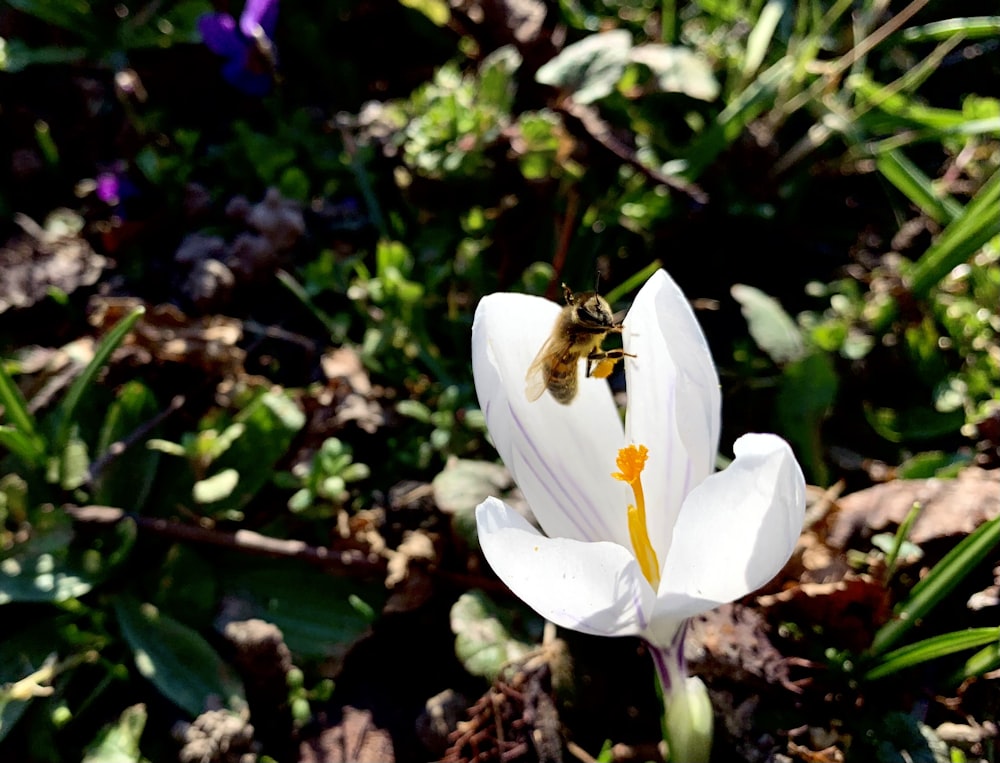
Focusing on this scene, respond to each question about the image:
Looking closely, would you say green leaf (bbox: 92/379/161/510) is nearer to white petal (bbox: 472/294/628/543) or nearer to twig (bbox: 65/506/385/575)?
twig (bbox: 65/506/385/575)

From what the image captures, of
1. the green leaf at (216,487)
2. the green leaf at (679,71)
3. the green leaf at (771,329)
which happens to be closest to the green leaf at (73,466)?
the green leaf at (216,487)

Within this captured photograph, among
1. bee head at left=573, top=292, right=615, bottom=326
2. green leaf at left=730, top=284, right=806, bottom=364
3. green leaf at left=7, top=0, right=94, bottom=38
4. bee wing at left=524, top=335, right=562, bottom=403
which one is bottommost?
green leaf at left=730, top=284, right=806, bottom=364

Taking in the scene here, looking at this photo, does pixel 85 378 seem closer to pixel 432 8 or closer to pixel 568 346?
pixel 568 346

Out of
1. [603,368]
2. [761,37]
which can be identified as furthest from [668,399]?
[761,37]

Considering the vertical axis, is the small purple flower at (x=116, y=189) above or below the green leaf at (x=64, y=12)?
below

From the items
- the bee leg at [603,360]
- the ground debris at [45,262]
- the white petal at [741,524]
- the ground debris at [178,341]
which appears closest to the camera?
the white petal at [741,524]

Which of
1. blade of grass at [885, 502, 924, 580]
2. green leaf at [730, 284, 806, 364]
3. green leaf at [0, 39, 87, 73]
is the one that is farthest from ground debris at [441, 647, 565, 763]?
green leaf at [0, 39, 87, 73]

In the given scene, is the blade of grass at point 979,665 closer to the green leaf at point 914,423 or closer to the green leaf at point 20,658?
the green leaf at point 914,423
